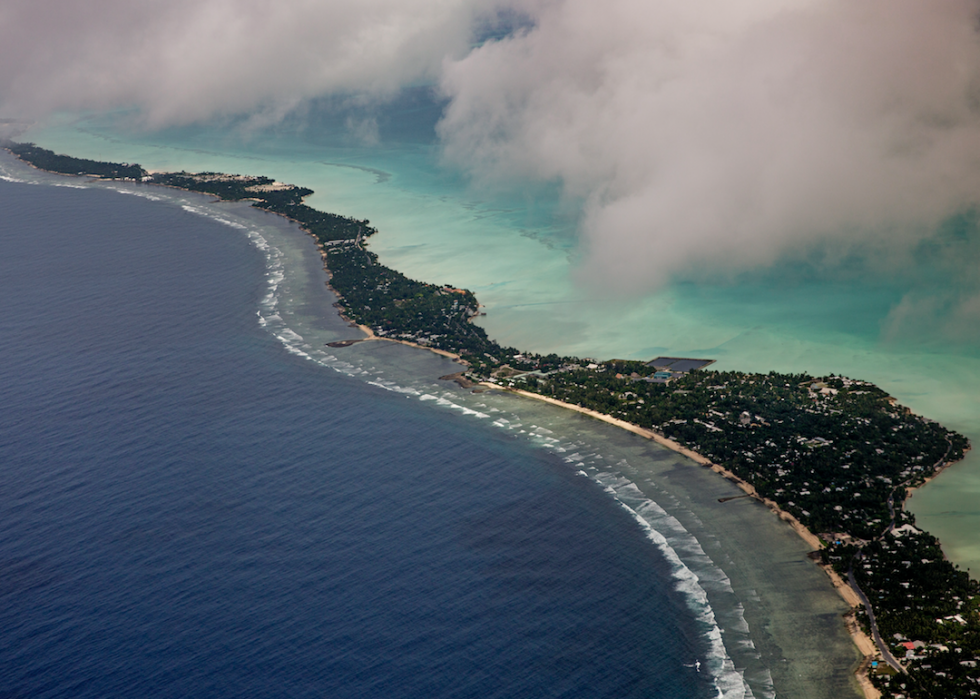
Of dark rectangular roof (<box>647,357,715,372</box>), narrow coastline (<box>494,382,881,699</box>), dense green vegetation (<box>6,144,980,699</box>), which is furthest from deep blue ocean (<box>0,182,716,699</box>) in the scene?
dark rectangular roof (<box>647,357,715,372</box>)

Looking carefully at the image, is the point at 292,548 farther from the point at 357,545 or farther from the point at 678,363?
the point at 678,363

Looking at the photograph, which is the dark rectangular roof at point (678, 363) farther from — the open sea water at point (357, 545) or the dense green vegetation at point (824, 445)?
the open sea water at point (357, 545)

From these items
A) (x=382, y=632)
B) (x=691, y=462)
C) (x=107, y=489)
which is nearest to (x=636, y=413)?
(x=691, y=462)

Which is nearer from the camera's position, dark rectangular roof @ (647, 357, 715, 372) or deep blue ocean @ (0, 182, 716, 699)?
deep blue ocean @ (0, 182, 716, 699)

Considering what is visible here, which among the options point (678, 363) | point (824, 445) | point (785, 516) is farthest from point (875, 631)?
point (678, 363)

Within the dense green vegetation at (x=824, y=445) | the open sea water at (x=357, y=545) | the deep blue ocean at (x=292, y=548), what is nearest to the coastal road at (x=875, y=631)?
the dense green vegetation at (x=824, y=445)

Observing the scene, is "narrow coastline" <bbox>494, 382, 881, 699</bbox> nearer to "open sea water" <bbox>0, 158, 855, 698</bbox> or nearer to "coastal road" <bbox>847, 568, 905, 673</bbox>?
"coastal road" <bbox>847, 568, 905, 673</bbox>
